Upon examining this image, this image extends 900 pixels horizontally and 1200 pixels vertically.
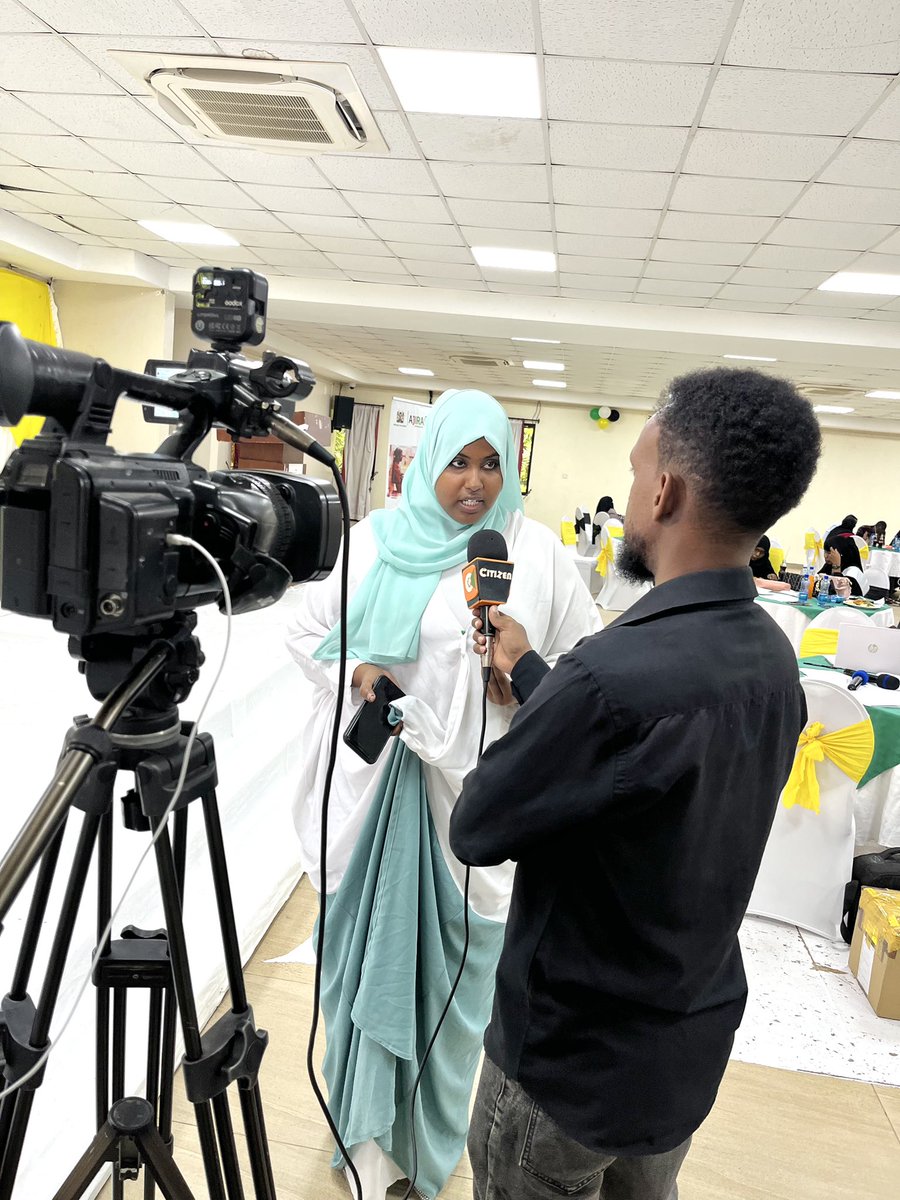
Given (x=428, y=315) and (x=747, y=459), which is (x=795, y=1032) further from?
(x=428, y=315)

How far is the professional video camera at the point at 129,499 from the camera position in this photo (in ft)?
1.80

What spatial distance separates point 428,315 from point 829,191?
4.22 m

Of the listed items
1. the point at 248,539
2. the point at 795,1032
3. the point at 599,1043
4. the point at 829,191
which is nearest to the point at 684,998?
the point at 599,1043

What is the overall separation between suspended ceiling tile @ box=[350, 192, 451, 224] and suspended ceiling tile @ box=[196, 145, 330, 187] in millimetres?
264

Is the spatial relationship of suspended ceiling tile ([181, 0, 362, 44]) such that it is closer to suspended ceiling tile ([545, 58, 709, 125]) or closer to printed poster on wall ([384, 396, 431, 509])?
suspended ceiling tile ([545, 58, 709, 125])

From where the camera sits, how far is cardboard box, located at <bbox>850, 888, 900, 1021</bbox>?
2.16 meters

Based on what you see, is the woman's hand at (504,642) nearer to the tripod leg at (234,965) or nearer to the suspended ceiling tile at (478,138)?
the tripod leg at (234,965)

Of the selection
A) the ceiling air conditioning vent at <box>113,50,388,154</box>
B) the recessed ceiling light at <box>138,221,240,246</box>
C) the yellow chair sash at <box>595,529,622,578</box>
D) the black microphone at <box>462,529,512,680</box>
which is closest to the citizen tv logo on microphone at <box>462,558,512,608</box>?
the black microphone at <box>462,529,512,680</box>

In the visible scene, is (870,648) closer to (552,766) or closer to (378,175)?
(552,766)

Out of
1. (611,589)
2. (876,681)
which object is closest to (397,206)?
(876,681)

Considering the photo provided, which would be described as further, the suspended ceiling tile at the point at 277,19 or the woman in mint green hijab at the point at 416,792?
the suspended ceiling tile at the point at 277,19

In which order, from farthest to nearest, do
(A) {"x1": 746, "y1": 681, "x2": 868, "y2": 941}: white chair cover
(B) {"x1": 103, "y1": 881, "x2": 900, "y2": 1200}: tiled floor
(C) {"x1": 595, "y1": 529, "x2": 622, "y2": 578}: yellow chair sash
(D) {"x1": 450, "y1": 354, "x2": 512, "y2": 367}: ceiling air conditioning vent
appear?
(D) {"x1": 450, "y1": 354, "x2": 512, "y2": 367}: ceiling air conditioning vent
(C) {"x1": 595, "y1": 529, "x2": 622, "y2": 578}: yellow chair sash
(A) {"x1": 746, "y1": 681, "x2": 868, "y2": 941}: white chair cover
(B) {"x1": 103, "y1": 881, "x2": 900, "y2": 1200}: tiled floor

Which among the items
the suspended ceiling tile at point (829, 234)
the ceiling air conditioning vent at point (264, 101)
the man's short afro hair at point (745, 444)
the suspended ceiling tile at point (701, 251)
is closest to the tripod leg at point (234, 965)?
the man's short afro hair at point (745, 444)

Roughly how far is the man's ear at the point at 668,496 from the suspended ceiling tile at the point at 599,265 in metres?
5.07
